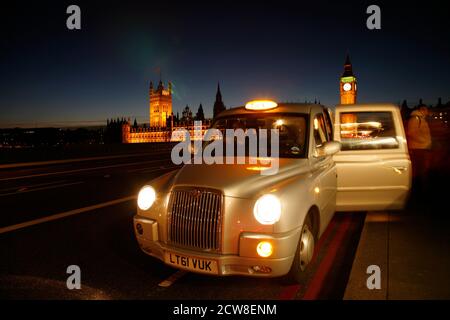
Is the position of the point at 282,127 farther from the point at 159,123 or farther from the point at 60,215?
the point at 159,123

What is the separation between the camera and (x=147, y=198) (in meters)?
3.99

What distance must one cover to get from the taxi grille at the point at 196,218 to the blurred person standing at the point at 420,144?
6.19 metres

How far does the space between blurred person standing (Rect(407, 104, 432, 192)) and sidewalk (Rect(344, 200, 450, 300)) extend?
162cm

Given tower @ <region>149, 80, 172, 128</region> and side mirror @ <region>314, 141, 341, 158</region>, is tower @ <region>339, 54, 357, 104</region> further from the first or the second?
side mirror @ <region>314, 141, 341, 158</region>

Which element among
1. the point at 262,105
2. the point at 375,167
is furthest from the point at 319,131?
the point at 375,167

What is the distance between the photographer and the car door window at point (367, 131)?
6.00m

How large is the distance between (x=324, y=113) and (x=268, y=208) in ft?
9.41

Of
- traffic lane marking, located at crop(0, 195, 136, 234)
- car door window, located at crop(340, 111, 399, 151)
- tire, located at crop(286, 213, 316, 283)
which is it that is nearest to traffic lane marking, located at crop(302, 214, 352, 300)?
tire, located at crop(286, 213, 316, 283)

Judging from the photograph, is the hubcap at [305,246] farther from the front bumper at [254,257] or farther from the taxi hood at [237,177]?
the taxi hood at [237,177]

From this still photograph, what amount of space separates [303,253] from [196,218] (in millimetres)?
1380

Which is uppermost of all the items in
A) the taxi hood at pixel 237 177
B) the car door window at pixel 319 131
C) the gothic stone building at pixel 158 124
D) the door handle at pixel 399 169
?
the gothic stone building at pixel 158 124

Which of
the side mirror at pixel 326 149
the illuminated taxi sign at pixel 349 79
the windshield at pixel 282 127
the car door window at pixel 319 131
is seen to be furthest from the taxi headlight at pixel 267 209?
the illuminated taxi sign at pixel 349 79

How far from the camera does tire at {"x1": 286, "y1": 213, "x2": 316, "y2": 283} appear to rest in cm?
379

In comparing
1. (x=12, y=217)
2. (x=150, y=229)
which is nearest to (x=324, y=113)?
(x=150, y=229)
